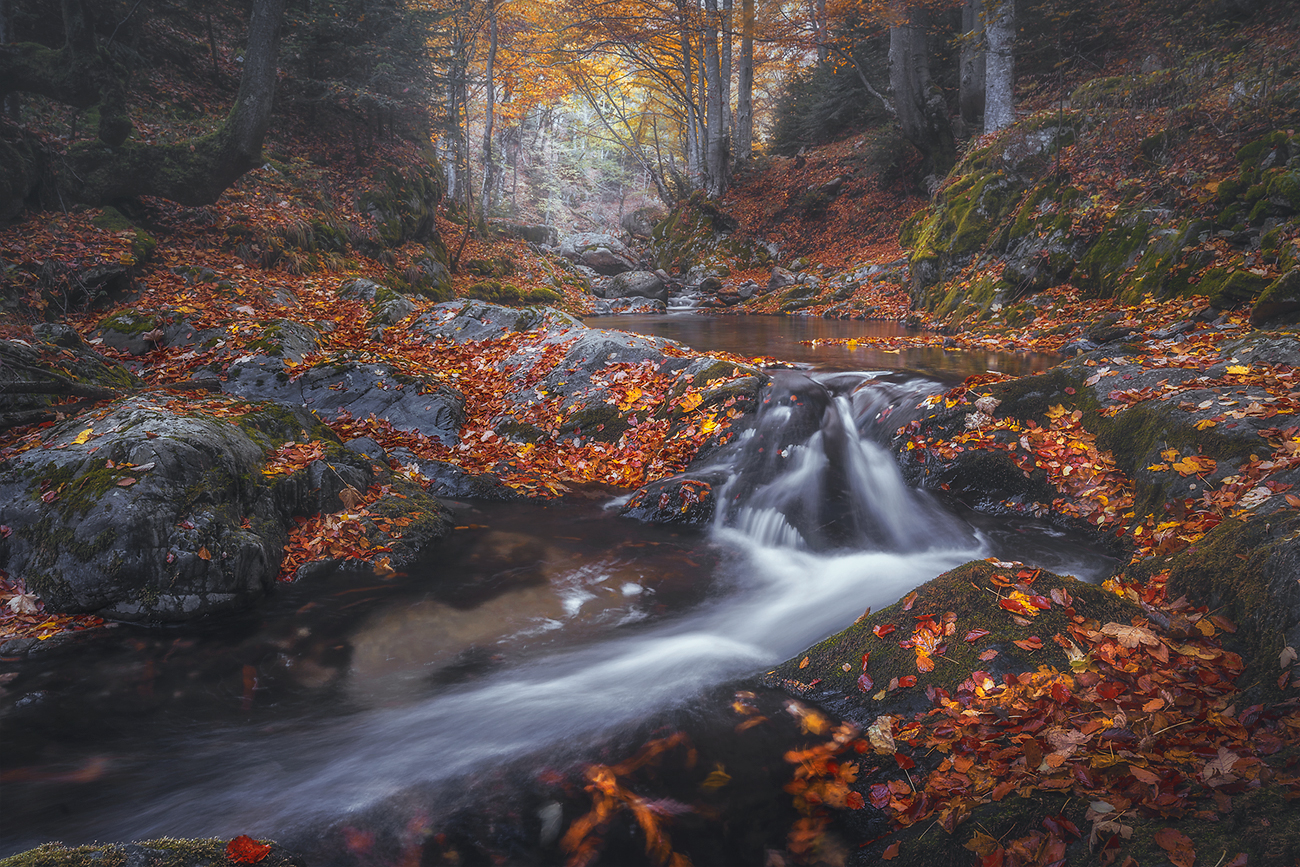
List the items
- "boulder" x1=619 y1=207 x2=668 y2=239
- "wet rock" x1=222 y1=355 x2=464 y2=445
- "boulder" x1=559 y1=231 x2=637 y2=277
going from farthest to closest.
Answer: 1. "boulder" x1=619 y1=207 x2=668 y2=239
2. "boulder" x1=559 y1=231 x2=637 y2=277
3. "wet rock" x1=222 y1=355 x2=464 y2=445

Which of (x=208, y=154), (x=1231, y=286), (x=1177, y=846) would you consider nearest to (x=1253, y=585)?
(x=1177, y=846)

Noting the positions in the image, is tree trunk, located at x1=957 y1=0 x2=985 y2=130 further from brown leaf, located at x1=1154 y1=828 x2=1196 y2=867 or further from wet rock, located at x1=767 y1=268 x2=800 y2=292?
brown leaf, located at x1=1154 y1=828 x2=1196 y2=867

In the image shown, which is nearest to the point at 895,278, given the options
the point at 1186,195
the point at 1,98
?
the point at 1186,195

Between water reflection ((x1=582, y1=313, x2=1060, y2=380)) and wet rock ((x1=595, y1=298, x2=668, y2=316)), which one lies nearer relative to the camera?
water reflection ((x1=582, y1=313, x2=1060, y2=380))

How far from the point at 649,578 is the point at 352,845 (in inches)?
113

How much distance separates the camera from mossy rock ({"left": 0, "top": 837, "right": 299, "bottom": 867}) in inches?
66.7

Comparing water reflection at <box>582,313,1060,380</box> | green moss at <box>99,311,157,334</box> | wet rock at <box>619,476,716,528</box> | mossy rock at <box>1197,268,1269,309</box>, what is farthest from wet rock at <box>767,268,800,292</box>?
green moss at <box>99,311,157,334</box>

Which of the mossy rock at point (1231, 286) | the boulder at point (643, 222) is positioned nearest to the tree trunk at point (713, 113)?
the boulder at point (643, 222)

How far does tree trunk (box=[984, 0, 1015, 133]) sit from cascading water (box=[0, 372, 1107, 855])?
1089 cm

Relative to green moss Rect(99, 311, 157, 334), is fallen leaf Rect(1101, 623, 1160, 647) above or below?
below

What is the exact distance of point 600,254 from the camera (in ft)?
90.7

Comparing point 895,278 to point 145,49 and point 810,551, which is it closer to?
point 810,551

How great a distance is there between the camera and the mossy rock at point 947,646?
277 cm

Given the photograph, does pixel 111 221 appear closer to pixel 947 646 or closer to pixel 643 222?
pixel 947 646
